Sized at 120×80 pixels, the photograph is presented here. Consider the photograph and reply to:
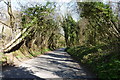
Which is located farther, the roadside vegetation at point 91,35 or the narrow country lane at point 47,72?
the roadside vegetation at point 91,35

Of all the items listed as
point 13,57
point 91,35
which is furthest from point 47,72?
Answer: point 91,35

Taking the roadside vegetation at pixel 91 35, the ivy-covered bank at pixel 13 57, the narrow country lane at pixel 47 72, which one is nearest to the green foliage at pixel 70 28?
the roadside vegetation at pixel 91 35

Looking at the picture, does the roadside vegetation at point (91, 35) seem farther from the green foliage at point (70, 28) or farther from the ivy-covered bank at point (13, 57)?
the green foliage at point (70, 28)

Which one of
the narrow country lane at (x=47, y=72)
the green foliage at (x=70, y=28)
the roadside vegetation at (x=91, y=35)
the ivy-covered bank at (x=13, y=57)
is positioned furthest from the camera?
the green foliage at (x=70, y=28)

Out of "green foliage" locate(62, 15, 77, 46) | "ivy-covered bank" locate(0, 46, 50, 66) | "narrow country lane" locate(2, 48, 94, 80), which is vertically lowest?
"narrow country lane" locate(2, 48, 94, 80)

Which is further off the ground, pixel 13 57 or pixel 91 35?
pixel 91 35

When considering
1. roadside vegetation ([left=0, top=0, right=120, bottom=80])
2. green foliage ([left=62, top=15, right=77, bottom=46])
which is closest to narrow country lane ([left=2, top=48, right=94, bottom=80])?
roadside vegetation ([left=0, top=0, right=120, bottom=80])

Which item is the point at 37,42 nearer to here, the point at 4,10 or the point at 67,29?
the point at 67,29

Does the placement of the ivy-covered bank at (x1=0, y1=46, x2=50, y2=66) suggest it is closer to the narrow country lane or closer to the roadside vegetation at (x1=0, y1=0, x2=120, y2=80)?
the roadside vegetation at (x1=0, y1=0, x2=120, y2=80)

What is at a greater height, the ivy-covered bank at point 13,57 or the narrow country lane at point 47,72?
the ivy-covered bank at point 13,57

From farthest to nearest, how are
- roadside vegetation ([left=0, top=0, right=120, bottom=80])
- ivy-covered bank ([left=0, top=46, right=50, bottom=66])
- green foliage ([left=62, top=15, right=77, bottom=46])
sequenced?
green foliage ([left=62, top=15, right=77, bottom=46]) → ivy-covered bank ([left=0, top=46, right=50, bottom=66]) → roadside vegetation ([left=0, top=0, right=120, bottom=80])

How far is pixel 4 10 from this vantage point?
13477 millimetres

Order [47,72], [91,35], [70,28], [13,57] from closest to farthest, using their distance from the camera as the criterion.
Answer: [47,72] < [13,57] < [91,35] < [70,28]

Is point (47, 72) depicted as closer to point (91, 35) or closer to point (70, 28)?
point (91, 35)
